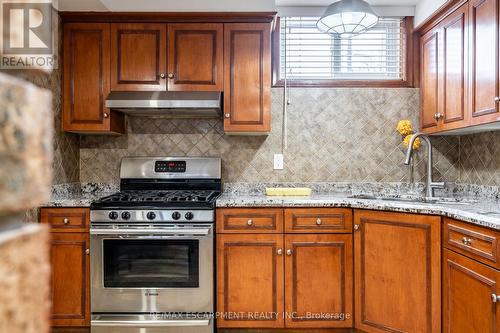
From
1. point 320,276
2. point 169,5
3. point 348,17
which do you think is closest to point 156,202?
point 320,276

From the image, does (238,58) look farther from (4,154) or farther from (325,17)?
(4,154)

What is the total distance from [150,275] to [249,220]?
736 mm

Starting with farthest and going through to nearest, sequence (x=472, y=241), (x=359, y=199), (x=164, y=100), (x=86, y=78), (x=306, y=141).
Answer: (x=306, y=141) < (x=86, y=78) < (x=164, y=100) < (x=359, y=199) < (x=472, y=241)

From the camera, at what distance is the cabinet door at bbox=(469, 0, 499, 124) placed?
1.93m

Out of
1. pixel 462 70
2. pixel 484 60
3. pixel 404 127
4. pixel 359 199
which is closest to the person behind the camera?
pixel 484 60

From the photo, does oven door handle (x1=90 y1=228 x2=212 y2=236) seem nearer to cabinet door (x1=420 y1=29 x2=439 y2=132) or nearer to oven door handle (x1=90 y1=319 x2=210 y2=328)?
oven door handle (x1=90 y1=319 x2=210 y2=328)

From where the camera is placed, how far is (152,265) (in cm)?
229

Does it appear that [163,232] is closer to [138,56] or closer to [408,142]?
[138,56]

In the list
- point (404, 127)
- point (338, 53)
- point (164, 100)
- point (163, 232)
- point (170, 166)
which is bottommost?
point (163, 232)

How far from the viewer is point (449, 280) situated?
188 centimetres

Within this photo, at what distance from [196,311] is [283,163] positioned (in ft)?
4.29

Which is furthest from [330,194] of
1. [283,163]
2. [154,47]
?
[154,47]

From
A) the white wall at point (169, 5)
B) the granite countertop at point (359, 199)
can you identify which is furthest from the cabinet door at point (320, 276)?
the white wall at point (169, 5)

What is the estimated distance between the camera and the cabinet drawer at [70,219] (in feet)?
7.54
